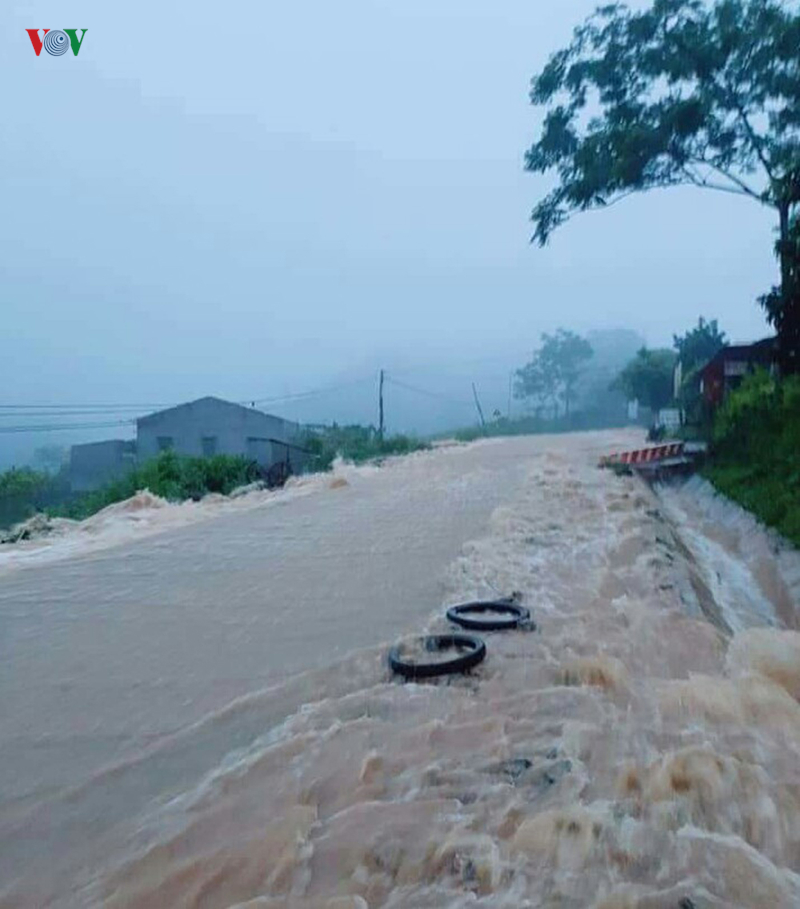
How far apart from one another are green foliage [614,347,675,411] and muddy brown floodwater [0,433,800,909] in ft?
82.6

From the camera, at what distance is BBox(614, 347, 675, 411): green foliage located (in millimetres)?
30828

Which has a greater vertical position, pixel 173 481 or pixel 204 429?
pixel 204 429

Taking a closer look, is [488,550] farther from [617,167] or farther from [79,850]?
[617,167]

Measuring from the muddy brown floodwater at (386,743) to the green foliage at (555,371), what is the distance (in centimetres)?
4363

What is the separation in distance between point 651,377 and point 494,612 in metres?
27.5

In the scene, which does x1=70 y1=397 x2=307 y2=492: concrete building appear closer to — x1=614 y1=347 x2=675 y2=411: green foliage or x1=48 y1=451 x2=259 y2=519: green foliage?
x1=48 y1=451 x2=259 y2=519: green foliage

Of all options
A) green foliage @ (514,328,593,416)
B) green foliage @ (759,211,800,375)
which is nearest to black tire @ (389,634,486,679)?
green foliage @ (759,211,800,375)

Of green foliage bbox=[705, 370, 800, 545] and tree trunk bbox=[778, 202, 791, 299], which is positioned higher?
tree trunk bbox=[778, 202, 791, 299]

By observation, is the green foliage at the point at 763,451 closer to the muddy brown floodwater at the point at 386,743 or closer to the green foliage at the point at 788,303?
the green foliage at the point at 788,303

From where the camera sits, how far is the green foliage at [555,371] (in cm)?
4966

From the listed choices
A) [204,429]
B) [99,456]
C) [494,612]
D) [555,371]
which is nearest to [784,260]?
[494,612]

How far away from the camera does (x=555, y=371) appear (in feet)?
163

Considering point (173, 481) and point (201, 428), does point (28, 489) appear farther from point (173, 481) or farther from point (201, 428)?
point (201, 428)

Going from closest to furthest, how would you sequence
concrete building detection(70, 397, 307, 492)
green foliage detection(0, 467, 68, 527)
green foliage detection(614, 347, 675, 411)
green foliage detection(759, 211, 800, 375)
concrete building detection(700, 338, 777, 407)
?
green foliage detection(759, 211, 800, 375) < green foliage detection(0, 467, 68, 527) < concrete building detection(700, 338, 777, 407) < concrete building detection(70, 397, 307, 492) < green foliage detection(614, 347, 675, 411)
